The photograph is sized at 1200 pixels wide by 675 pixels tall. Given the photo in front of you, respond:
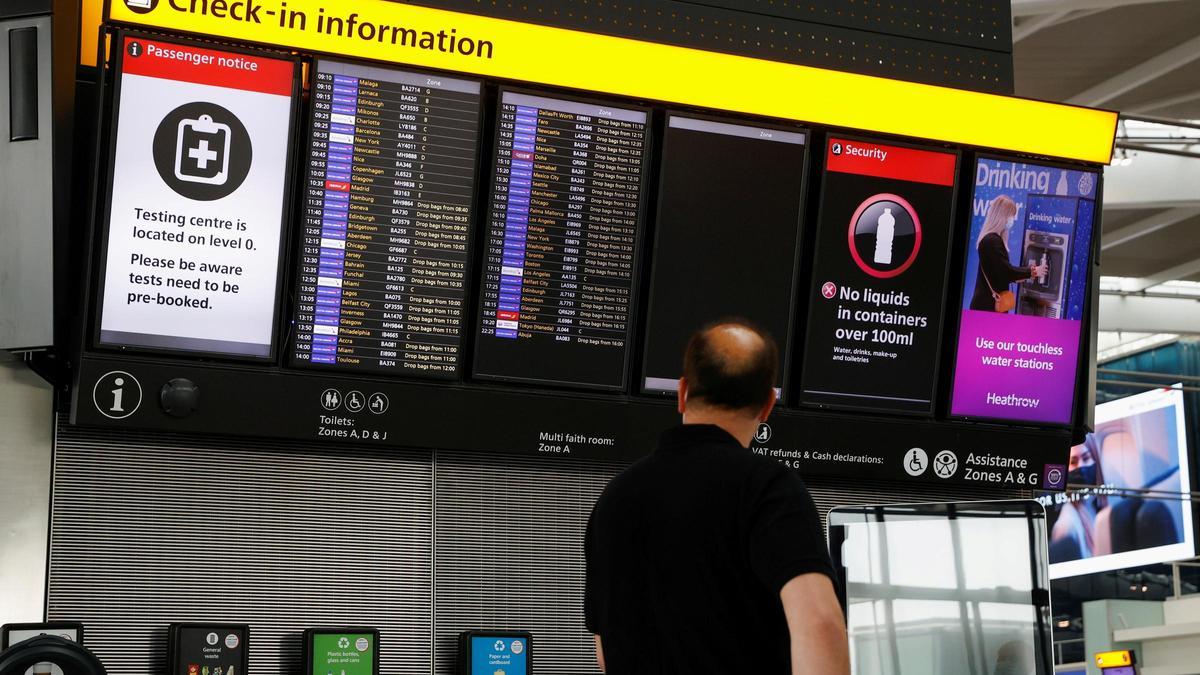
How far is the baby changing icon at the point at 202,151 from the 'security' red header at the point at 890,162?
6.06ft

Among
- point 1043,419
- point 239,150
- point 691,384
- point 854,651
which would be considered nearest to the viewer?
point 691,384

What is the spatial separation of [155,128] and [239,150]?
0.23 m

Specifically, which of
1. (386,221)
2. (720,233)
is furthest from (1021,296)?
(386,221)

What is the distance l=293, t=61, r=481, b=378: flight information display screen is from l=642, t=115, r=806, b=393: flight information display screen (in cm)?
62

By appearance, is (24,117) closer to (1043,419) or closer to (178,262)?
(178,262)

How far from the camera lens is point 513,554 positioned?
4211 mm

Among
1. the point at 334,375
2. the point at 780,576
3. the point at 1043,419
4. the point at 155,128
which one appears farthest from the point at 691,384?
the point at 1043,419

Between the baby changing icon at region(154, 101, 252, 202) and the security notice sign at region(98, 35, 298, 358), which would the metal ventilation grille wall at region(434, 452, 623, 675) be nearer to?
the security notice sign at region(98, 35, 298, 358)

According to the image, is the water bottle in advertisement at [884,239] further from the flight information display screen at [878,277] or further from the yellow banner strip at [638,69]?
the yellow banner strip at [638,69]

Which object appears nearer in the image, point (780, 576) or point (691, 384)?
point (780, 576)

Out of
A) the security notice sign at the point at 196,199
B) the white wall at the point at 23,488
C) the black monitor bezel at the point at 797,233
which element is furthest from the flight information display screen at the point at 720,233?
the white wall at the point at 23,488

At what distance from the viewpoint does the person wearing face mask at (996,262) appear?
4.57 m

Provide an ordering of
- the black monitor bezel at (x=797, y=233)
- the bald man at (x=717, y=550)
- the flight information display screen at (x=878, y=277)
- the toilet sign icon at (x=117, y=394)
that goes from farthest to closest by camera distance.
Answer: the flight information display screen at (x=878, y=277), the black monitor bezel at (x=797, y=233), the toilet sign icon at (x=117, y=394), the bald man at (x=717, y=550)

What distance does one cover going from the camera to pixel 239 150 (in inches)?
149
